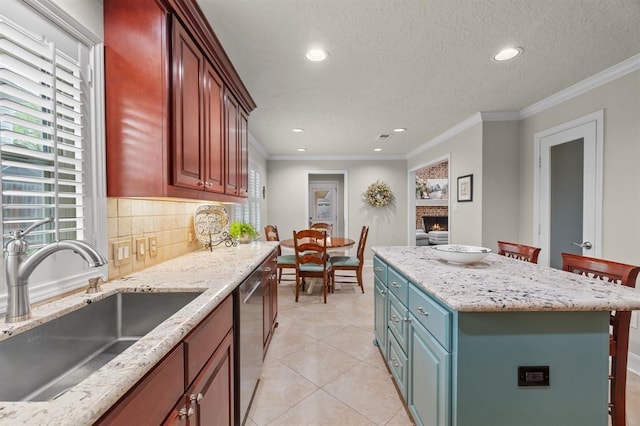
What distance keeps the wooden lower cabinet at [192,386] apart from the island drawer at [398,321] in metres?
1.00

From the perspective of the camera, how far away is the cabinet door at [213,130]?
5.98 ft

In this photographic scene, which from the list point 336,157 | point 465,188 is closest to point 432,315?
point 465,188

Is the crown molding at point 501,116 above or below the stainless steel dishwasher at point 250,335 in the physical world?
above

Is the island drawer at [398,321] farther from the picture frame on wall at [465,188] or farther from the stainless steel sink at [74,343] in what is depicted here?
the picture frame on wall at [465,188]

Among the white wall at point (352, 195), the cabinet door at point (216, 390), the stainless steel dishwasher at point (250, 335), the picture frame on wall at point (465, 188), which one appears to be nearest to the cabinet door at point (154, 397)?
the cabinet door at point (216, 390)

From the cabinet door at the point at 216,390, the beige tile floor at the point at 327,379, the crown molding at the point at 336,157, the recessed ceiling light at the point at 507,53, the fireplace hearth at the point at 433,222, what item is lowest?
the beige tile floor at the point at 327,379

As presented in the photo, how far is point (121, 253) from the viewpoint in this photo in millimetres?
1505

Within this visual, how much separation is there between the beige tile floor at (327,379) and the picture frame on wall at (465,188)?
204cm

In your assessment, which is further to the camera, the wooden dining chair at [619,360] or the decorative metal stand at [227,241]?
the decorative metal stand at [227,241]

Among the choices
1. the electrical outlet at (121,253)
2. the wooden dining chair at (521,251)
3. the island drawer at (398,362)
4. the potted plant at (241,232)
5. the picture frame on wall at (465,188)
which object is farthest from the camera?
the picture frame on wall at (465,188)

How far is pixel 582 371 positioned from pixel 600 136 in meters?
2.43

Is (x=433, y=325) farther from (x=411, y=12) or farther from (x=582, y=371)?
(x=411, y=12)

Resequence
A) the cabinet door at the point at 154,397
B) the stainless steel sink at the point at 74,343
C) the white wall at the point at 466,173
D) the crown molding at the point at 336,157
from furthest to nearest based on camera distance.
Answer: the crown molding at the point at 336,157
the white wall at the point at 466,173
the stainless steel sink at the point at 74,343
the cabinet door at the point at 154,397

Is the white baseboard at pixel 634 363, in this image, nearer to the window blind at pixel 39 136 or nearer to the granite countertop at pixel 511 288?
the granite countertop at pixel 511 288
